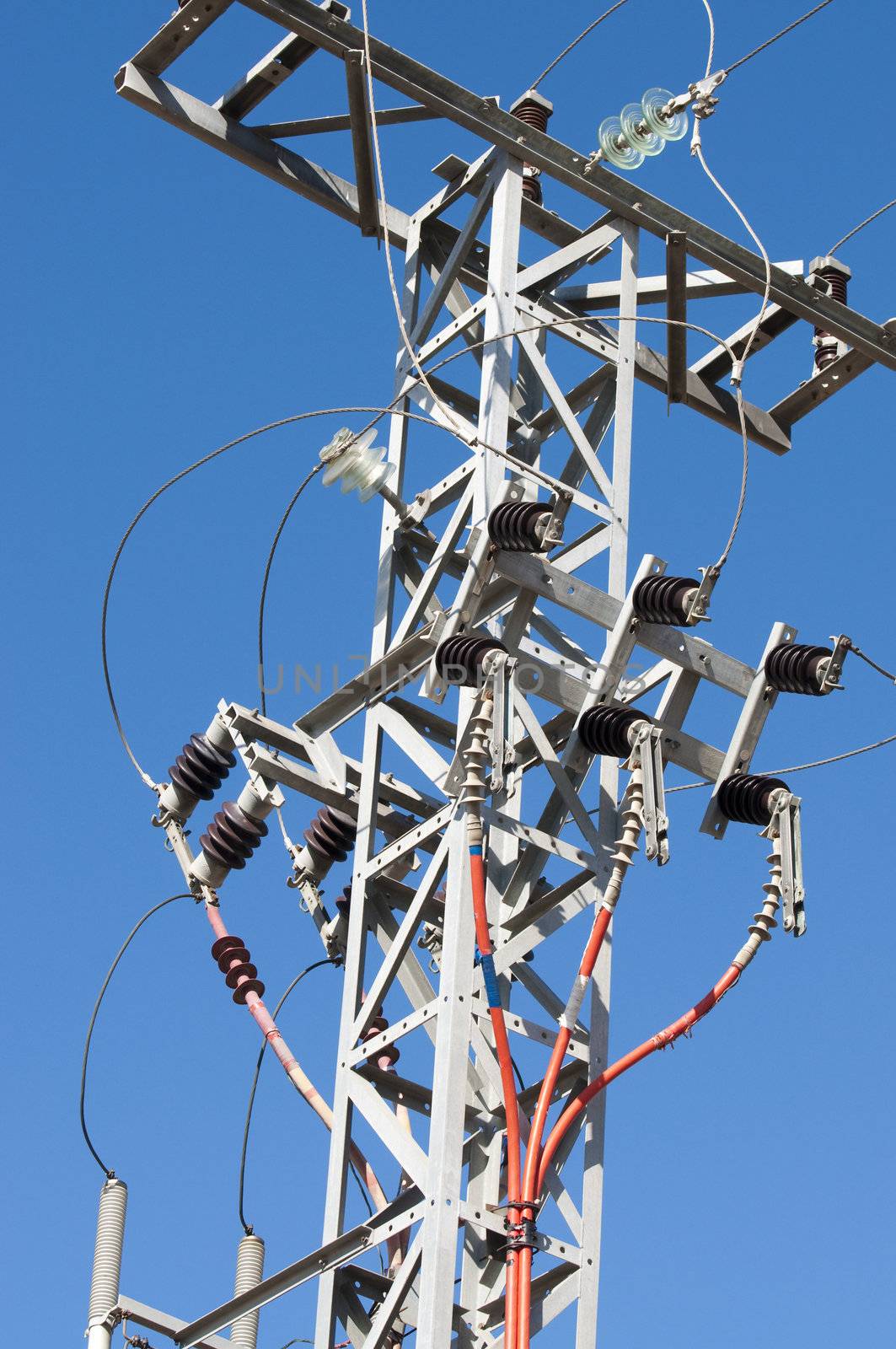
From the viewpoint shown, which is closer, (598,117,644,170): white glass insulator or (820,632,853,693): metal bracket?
(820,632,853,693): metal bracket

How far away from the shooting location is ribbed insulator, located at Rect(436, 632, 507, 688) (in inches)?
364

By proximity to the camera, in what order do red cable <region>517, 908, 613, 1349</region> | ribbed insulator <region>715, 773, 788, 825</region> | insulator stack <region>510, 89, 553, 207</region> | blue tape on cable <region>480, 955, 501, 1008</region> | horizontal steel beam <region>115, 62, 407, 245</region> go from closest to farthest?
1. red cable <region>517, 908, 613, 1349</region>
2. blue tape on cable <region>480, 955, 501, 1008</region>
3. ribbed insulator <region>715, 773, 788, 825</region>
4. horizontal steel beam <region>115, 62, 407, 245</region>
5. insulator stack <region>510, 89, 553, 207</region>

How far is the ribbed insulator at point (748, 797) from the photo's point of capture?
9.47 metres

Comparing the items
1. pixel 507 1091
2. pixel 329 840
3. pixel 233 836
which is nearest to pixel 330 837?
pixel 329 840

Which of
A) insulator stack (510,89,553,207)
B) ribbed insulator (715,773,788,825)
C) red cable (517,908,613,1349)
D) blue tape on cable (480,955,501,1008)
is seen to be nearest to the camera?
red cable (517,908,613,1349)

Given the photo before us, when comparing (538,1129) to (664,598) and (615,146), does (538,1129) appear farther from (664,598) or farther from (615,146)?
(615,146)

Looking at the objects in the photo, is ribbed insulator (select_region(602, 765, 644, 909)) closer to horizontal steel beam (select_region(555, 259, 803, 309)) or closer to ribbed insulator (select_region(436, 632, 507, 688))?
ribbed insulator (select_region(436, 632, 507, 688))

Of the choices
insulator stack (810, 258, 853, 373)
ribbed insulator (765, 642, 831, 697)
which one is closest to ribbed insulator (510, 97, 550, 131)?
insulator stack (810, 258, 853, 373)

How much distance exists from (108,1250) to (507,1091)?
2129 millimetres

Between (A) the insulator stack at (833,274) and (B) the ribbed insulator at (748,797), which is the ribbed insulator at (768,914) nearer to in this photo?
(B) the ribbed insulator at (748,797)

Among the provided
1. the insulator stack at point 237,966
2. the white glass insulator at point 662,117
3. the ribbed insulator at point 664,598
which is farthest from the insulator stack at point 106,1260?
the white glass insulator at point 662,117

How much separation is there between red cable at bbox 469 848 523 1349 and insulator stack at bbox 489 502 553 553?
4.06ft

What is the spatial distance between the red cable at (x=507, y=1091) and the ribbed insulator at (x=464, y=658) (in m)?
0.69

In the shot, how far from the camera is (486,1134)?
9.41 meters
